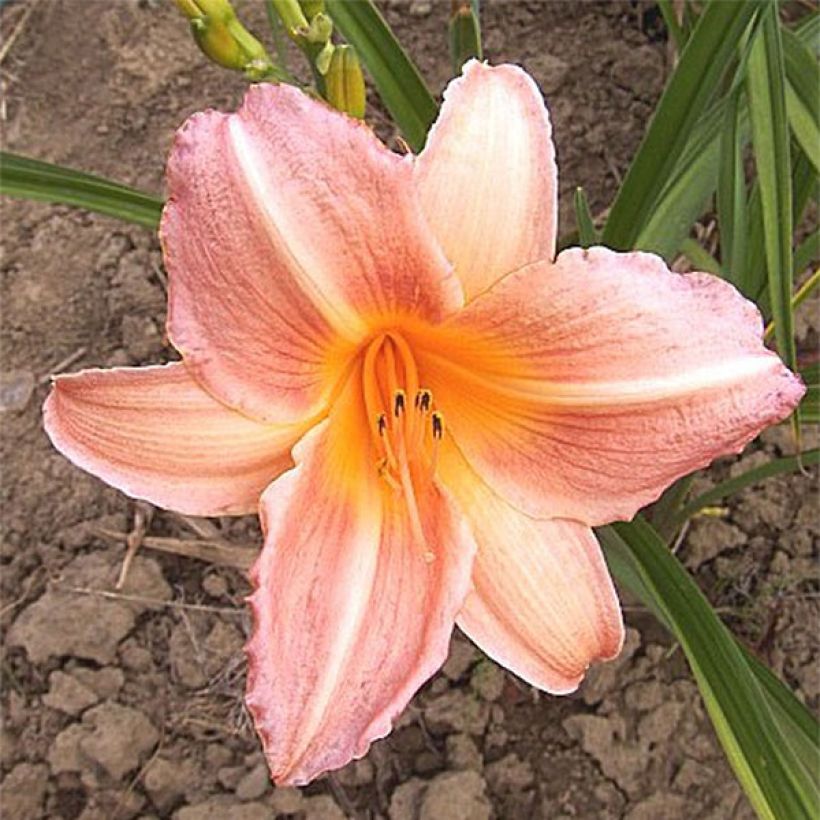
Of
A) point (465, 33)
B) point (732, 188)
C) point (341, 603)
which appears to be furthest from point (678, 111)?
point (341, 603)

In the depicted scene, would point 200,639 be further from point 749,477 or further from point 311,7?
point 311,7

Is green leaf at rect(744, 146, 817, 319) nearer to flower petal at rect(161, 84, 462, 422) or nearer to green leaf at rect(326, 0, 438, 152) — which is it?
green leaf at rect(326, 0, 438, 152)

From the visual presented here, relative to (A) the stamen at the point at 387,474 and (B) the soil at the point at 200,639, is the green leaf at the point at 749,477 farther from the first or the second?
(A) the stamen at the point at 387,474

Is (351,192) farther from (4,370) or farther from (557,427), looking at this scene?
(4,370)

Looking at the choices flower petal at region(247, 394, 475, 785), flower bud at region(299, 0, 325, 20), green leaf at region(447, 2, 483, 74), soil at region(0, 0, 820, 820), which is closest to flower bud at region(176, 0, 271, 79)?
flower bud at region(299, 0, 325, 20)

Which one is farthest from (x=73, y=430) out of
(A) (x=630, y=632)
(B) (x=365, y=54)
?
(A) (x=630, y=632)

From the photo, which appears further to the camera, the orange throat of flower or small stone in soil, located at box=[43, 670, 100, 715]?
small stone in soil, located at box=[43, 670, 100, 715]
